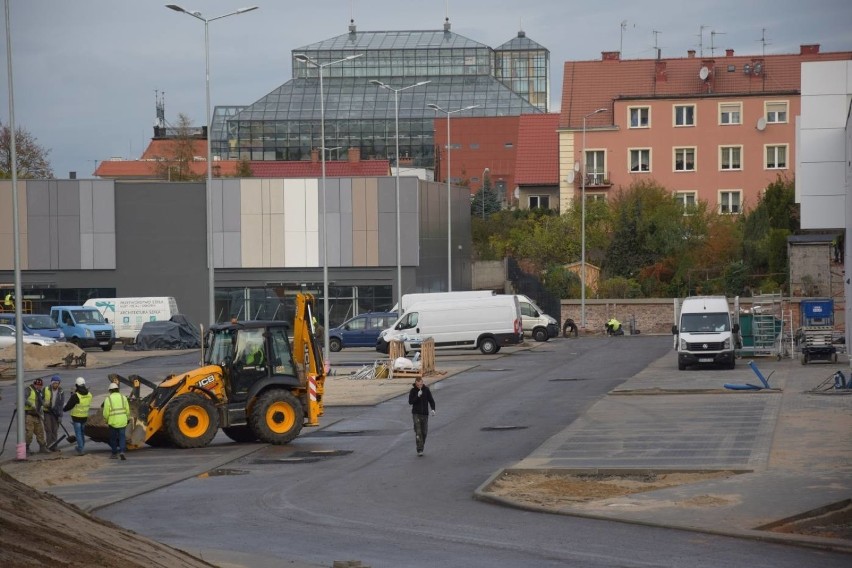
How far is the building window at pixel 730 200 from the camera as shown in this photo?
3263 inches

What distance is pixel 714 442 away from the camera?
22969 mm

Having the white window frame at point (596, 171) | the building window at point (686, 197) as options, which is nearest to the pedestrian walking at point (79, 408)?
the building window at point (686, 197)

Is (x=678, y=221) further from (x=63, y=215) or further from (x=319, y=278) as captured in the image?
(x=63, y=215)

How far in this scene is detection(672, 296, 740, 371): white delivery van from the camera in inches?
1580

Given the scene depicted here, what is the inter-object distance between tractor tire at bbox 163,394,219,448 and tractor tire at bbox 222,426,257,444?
3.80 ft

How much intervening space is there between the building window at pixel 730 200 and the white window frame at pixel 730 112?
4426mm

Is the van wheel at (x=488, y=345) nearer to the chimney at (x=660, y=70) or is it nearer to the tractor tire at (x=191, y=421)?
the tractor tire at (x=191, y=421)

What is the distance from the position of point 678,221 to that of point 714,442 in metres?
51.9

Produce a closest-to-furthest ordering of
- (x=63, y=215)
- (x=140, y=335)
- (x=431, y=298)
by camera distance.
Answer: (x=431, y=298)
(x=140, y=335)
(x=63, y=215)

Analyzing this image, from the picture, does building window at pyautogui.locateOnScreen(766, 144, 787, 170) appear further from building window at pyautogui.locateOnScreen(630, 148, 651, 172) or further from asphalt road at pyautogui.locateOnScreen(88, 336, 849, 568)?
asphalt road at pyautogui.locateOnScreen(88, 336, 849, 568)

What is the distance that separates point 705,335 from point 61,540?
31642 mm

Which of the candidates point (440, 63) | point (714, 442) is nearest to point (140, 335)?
point (714, 442)

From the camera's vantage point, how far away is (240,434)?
25953 mm

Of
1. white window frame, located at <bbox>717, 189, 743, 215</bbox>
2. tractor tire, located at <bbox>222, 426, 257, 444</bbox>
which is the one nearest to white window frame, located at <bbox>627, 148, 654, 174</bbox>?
white window frame, located at <bbox>717, 189, 743, 215</bbox>
